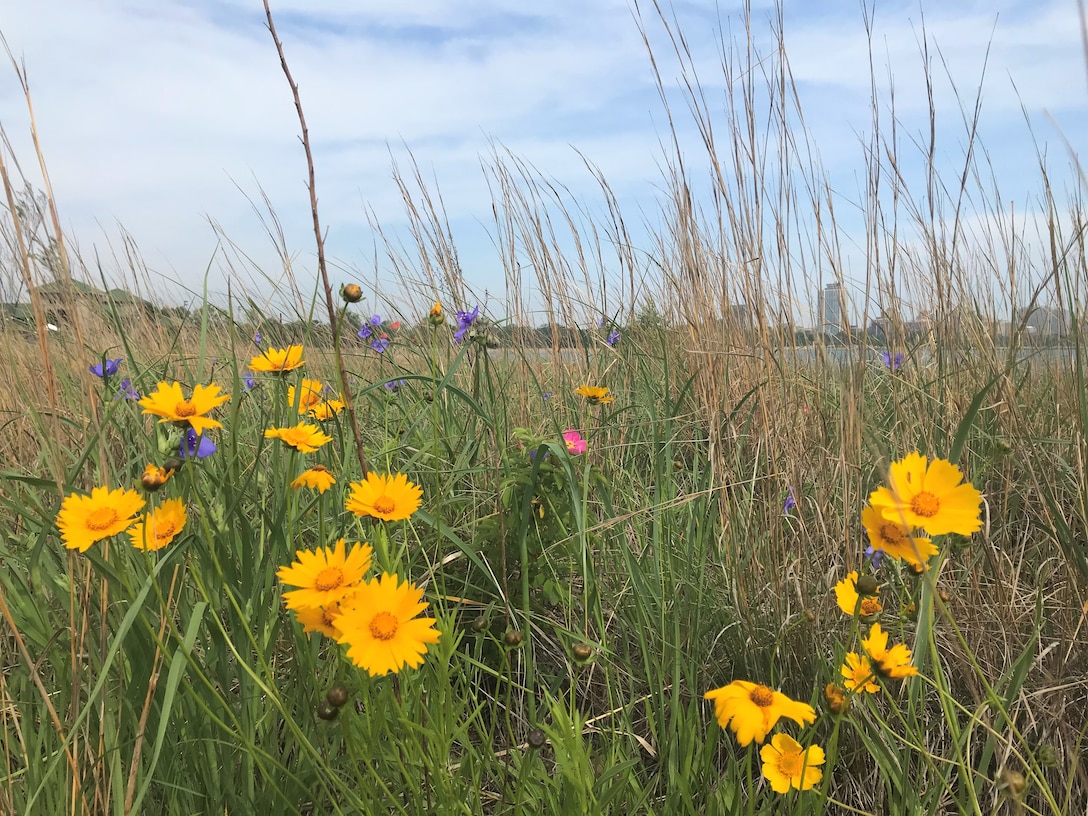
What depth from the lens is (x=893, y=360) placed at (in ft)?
4.60

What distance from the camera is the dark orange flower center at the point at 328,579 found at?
57 cm

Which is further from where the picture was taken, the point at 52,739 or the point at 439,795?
the point at 52,739

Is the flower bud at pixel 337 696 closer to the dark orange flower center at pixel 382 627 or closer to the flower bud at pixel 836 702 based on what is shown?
the dark orange flower center at pixel 382 627

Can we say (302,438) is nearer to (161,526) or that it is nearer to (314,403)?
(161,526)

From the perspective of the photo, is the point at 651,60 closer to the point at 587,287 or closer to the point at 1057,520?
the point at 587,287

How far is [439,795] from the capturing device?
0.61 meters

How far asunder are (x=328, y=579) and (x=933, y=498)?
0.54 meters

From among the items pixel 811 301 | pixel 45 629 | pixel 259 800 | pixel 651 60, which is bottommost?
pixel 259 800

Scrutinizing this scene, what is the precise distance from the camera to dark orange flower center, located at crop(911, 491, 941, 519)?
1.86 ft

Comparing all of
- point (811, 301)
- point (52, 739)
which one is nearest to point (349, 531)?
point (52, 739)

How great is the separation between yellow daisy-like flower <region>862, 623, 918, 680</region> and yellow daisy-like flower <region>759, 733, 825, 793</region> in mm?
107

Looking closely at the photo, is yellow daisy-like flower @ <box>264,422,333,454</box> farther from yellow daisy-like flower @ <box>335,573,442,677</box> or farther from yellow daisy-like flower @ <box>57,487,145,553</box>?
yellow daisy-like flower @ <box>335,573,442,677</box>

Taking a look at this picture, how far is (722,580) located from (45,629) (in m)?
1.03

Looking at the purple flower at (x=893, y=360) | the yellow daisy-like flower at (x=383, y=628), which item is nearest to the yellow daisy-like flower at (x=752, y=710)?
the yellow daisy-like flower at (x=383, y=628)
